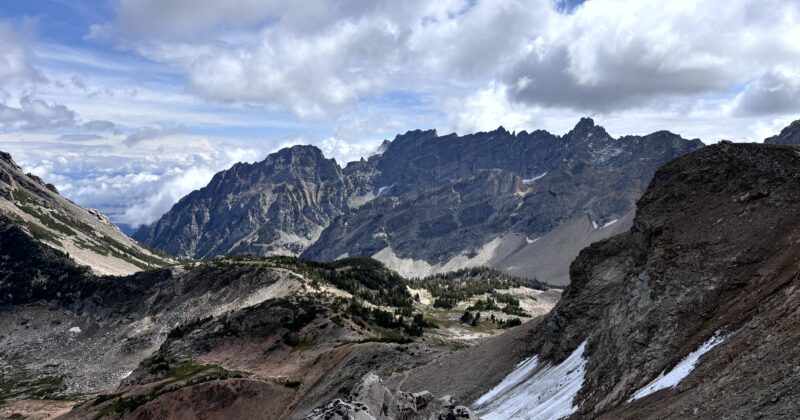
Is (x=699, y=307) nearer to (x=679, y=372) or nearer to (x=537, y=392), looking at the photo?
(x=679, y=372)

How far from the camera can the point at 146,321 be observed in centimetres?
19712

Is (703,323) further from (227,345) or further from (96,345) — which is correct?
(96,345)

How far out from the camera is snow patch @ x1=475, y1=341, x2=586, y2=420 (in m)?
36.8

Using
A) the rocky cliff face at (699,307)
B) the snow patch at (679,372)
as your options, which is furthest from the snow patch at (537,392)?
the snow patch at (679,372)

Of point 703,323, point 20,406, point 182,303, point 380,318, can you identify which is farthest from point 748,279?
point 182,303

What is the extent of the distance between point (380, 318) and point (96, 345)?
125546mm

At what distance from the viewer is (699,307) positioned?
32.3 metres

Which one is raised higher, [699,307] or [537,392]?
[699,307]

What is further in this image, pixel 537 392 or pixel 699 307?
pixel 537 392

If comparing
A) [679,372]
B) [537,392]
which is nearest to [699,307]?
[679,372]

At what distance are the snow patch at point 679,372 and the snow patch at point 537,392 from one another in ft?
21.9

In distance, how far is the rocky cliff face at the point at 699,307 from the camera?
22.3 metres

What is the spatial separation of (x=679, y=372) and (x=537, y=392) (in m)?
16.5

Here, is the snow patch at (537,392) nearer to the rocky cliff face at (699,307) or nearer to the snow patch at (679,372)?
the rocky cliff face at (699,307)
